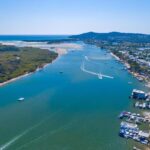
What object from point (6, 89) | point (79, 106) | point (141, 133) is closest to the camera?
point (141, 133)

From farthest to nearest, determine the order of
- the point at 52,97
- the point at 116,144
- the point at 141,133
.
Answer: the point at 52,97, the point at 141,133, the point at 116,144

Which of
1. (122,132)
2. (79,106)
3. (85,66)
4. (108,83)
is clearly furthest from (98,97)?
(85,66)

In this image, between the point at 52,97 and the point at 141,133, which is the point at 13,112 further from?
the point at 141,133

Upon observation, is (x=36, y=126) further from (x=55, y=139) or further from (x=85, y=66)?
(x=85, y=66)

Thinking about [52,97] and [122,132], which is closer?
[122,132]

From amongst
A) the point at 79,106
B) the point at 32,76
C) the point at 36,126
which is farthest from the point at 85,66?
the point at 36,126

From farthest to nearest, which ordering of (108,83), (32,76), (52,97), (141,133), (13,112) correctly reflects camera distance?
(32,76)
(108,83)
(52,97)
(13,112)
(141,133)
